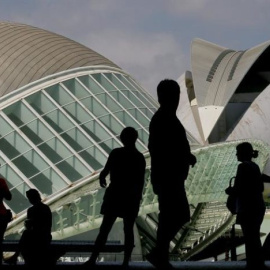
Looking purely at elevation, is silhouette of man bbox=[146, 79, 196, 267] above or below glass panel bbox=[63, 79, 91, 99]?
below

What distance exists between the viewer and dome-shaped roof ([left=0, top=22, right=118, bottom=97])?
21891mm

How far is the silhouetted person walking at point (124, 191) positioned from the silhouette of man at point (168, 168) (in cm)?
61

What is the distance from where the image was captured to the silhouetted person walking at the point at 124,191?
24.7ft

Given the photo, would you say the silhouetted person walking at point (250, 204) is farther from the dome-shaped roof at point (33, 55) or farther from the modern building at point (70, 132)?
the dome-shaped roof at point (33, 55)

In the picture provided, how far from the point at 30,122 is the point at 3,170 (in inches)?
78.9

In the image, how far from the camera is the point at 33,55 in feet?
74.9

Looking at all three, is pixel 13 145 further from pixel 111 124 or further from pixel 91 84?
pixel 91 84

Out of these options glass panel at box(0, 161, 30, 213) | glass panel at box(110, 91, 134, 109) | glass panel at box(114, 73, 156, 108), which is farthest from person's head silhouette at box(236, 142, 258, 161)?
glass panel at box(114, 73, 156, 108)

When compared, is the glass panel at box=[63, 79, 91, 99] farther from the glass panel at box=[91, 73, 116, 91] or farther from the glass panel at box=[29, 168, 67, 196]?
the glass panel at box=[29, 168, 67, 196]

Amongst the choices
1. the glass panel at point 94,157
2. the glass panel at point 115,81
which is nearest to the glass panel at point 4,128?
the glass panel at point 94,157

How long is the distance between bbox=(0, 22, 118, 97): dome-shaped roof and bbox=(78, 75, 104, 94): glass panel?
462 millimetres

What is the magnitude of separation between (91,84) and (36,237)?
1499 centimetres

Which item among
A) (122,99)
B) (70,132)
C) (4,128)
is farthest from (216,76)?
(4,128)

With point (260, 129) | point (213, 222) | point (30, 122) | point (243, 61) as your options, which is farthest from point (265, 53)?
point (30, 122)
